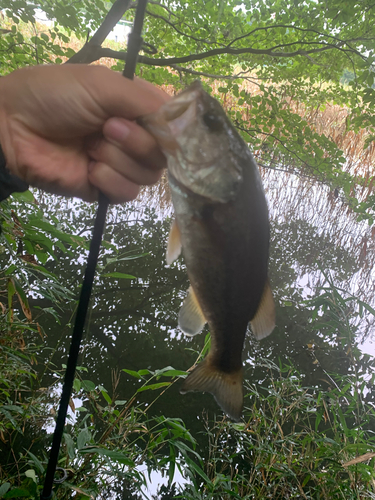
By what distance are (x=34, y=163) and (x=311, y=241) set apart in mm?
5090

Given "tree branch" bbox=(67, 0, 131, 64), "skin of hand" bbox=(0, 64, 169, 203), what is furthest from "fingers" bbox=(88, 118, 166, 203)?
"tree branch" bbox=(67, 0, 131, 64)

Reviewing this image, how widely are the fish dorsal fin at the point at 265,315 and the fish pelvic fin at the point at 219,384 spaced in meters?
0.18

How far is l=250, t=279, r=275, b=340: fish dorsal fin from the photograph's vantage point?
1.18 meters

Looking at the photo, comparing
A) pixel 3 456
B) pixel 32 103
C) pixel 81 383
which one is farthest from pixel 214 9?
pixel 3 456

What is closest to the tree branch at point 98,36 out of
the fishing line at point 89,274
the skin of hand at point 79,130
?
the skin of hand at point 79,130

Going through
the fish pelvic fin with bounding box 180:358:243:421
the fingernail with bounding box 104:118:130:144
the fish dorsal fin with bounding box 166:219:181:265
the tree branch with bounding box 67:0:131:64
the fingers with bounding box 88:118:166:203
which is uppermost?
the tree branch with bounding box 67:0:131:64

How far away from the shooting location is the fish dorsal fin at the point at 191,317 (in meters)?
1.23

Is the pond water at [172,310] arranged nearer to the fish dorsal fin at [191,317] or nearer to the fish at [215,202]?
the fish dorsal fin at [191,317]

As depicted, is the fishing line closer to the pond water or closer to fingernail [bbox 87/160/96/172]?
fingernail [bbox 87/160/96/172]

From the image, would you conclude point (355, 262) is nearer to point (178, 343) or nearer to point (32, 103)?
point (178, 343)

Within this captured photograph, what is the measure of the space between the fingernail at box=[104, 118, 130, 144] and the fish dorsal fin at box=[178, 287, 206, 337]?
563 millimetres

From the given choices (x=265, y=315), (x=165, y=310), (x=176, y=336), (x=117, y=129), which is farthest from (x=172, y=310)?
(x=117, y=129)

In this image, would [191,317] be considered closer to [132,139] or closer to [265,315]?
[265,315]

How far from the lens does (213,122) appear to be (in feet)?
3.58
